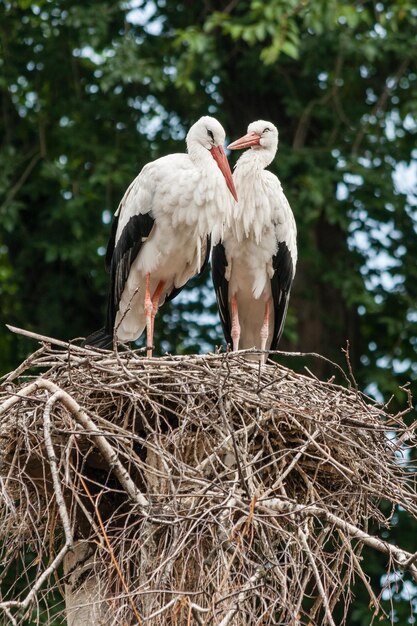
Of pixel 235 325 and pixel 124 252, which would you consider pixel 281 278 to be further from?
pixel 124 252

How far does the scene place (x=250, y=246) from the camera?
335 inches

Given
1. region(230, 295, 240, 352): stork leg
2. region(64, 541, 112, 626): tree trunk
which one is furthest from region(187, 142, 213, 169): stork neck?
region(64, 541, 112, 626): tree trunk

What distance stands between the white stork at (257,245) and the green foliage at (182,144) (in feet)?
6.92

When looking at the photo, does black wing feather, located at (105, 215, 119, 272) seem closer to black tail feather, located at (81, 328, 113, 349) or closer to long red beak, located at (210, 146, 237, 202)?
black tail feather, located at (81, 328, 113, 349)

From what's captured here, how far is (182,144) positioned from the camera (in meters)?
11.8

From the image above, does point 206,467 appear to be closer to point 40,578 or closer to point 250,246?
point 40,578

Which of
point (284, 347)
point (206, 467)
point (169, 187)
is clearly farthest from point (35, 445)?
point (284, 347)

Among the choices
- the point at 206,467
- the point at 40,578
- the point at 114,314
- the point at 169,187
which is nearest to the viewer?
the point at 40,578

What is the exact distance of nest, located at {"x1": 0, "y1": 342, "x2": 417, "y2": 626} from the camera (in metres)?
5.44

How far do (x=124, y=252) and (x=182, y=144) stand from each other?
3.62m

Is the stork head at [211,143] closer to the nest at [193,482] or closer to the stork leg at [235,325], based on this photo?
the stork leg at [235,325]

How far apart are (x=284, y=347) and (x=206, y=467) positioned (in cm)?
550

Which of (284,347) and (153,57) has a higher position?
(153,57)

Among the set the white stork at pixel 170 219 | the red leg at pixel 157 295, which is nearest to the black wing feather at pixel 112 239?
the white stork at pixel 170 219
